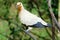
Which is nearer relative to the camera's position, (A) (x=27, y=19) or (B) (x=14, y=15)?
(A) (x=27, y=19)

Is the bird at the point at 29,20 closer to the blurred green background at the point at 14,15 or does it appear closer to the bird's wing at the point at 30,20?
the bird's wing at the point at 30,20

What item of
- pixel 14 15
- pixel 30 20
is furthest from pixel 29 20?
pixel 14 15

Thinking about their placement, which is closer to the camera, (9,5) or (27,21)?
(27,21)

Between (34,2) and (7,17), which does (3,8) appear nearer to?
(7,17)

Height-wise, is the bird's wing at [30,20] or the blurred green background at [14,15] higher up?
the bird's wing at [30,20]

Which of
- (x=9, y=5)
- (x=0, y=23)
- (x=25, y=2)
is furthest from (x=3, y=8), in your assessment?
(x=0, y=23)

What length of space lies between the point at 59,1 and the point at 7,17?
A: 62 cm

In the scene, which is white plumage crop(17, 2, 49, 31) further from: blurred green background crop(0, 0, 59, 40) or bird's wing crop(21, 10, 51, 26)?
blurred green background crop(0, 0, 59, 40)

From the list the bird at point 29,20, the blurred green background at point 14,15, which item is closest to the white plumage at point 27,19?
the bird at point 29,20

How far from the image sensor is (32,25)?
150 cm

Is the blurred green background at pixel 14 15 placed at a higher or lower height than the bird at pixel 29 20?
lower

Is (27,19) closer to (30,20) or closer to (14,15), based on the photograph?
(30,20)

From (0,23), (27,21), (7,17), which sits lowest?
(0,23)

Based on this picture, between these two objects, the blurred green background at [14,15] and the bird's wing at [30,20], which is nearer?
the bird's wing at [30,20]
